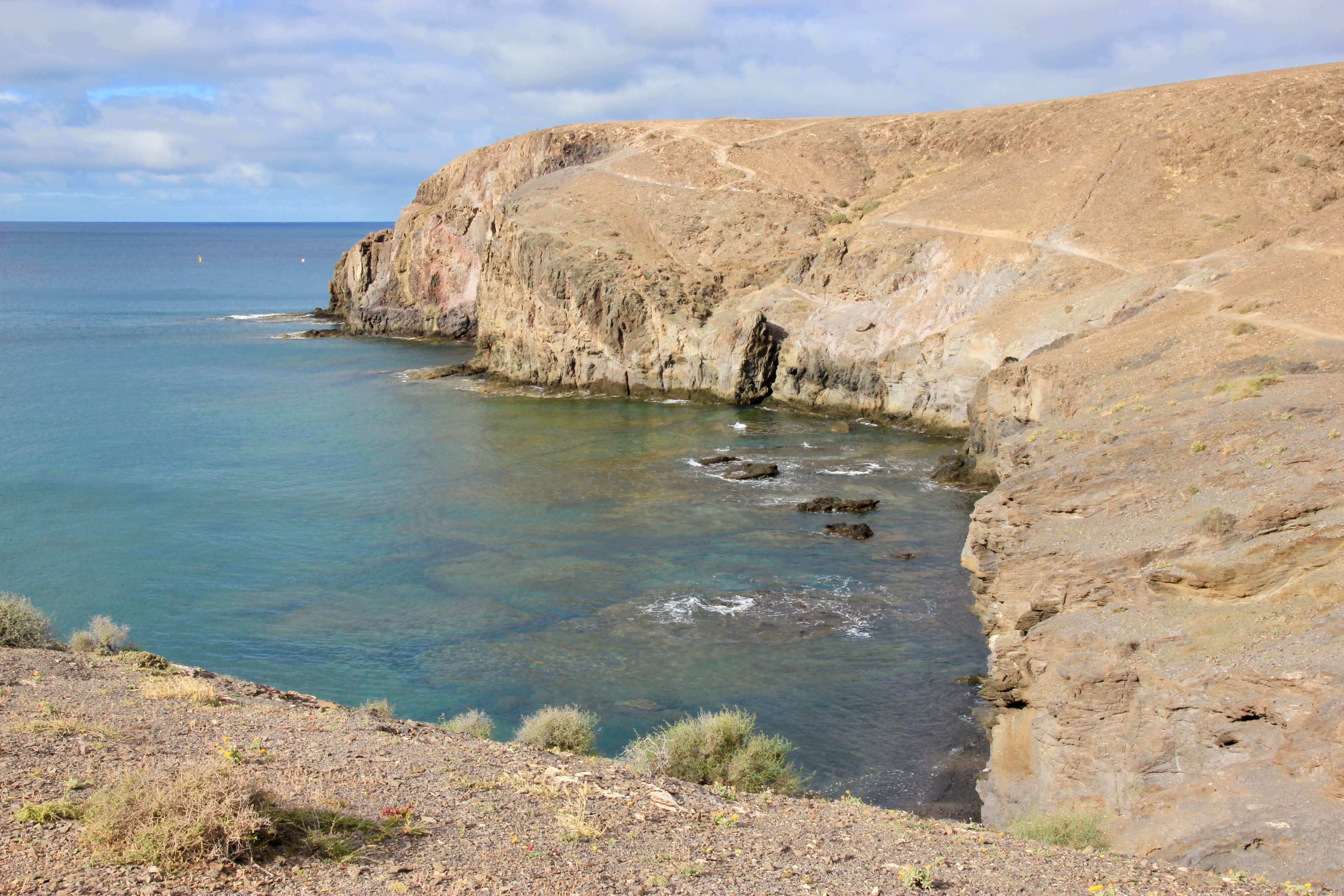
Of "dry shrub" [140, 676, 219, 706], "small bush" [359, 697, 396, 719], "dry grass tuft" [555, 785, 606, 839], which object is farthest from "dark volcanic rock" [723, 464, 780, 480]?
"dry grass tuft" [555, 785, 606, 839]

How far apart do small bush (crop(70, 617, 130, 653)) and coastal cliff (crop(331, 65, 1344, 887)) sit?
1458 cm

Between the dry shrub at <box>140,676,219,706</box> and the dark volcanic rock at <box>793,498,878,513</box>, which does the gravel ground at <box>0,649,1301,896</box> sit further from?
the dark volcanic rock at <box>793,498,878,513</box>

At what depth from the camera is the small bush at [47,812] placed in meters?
8.08

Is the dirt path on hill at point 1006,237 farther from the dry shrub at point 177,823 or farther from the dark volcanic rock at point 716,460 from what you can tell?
the dry shrub at point 177,823

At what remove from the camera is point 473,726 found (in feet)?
48.9

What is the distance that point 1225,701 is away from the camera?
11.8 metres

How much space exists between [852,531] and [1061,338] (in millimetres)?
12341

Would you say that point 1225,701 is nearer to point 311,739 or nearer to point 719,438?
point 311,739

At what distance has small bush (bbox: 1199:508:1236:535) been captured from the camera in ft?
49.4

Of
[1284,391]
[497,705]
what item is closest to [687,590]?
[497,705]

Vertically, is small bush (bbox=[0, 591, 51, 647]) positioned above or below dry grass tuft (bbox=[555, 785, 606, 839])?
below

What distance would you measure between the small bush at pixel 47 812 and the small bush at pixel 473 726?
219 inches

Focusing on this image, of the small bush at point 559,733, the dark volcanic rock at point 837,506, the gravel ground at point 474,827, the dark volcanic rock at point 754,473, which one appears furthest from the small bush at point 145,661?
the dark volcanic rock at point 754,473

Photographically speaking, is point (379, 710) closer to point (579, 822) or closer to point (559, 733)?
point (559, 733)
